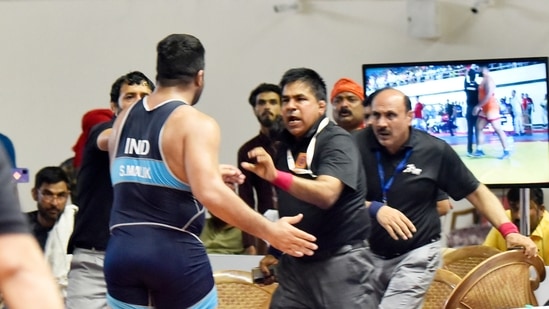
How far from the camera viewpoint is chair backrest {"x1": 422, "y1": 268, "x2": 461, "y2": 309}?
191 inches

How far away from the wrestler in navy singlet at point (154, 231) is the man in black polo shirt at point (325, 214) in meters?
0.66

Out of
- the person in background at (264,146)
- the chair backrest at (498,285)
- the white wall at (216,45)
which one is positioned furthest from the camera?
the white wall at (216,45)

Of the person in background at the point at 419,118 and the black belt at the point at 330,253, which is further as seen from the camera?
the person in background at the point at 419,118

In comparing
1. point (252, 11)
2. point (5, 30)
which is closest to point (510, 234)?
point (252, 11)

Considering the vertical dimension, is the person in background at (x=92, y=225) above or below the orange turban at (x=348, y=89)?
below

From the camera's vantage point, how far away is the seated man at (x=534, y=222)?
5.66 m

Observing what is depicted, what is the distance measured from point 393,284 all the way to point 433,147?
63 cm

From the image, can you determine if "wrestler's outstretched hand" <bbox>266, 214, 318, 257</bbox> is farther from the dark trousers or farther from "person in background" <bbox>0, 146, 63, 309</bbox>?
the dark trousers

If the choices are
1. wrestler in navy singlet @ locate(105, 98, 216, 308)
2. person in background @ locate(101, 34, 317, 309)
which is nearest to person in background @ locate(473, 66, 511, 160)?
person in background @ locate(101, 34, 317, 309)

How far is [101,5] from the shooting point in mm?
7449

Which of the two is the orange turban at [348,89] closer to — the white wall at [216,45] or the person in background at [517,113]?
the person in background at [517,113]

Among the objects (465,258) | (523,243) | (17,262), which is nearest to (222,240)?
(465,258)

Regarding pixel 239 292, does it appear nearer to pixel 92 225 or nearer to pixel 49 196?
pixel 92 225

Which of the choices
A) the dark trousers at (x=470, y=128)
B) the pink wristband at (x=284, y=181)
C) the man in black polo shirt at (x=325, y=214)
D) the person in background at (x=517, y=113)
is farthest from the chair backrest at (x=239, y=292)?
the person in background at (x=517, y=113)
